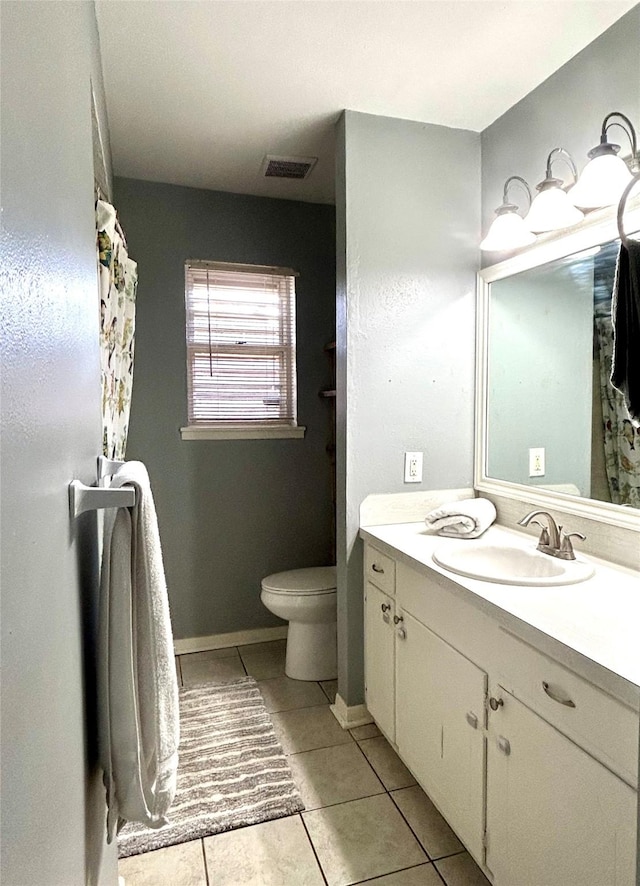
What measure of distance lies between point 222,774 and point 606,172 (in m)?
2.30

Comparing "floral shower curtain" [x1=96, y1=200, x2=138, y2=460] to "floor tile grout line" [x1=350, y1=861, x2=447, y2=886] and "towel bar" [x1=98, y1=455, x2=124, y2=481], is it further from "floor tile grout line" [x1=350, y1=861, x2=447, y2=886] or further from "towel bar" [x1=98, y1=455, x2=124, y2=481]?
"floor tile grout line" [x1=350, y1=861, x2=447, y2=886]

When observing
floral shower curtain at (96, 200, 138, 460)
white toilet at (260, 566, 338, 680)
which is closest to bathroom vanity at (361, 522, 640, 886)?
white toilet at (260, 566, 338, 680)

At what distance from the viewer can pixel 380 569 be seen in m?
2.01

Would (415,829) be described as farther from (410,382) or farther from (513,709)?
(410,382)

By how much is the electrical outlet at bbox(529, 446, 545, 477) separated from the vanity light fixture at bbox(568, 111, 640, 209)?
862 millimetres

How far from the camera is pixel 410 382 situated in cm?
221

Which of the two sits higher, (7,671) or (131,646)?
(7,671)

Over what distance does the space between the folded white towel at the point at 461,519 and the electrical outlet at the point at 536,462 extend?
0.73 feet

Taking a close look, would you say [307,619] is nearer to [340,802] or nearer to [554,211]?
[340,802]

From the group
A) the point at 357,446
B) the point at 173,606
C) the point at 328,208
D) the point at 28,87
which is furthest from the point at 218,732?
the point at 328,208

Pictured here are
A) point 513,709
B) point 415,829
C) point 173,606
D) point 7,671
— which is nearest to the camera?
point 7,671

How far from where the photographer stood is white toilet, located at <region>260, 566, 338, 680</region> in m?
2.49

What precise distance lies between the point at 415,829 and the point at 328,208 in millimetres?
2888

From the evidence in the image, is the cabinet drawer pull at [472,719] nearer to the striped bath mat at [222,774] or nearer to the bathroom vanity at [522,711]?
the bathroom vanity at [522,711]
